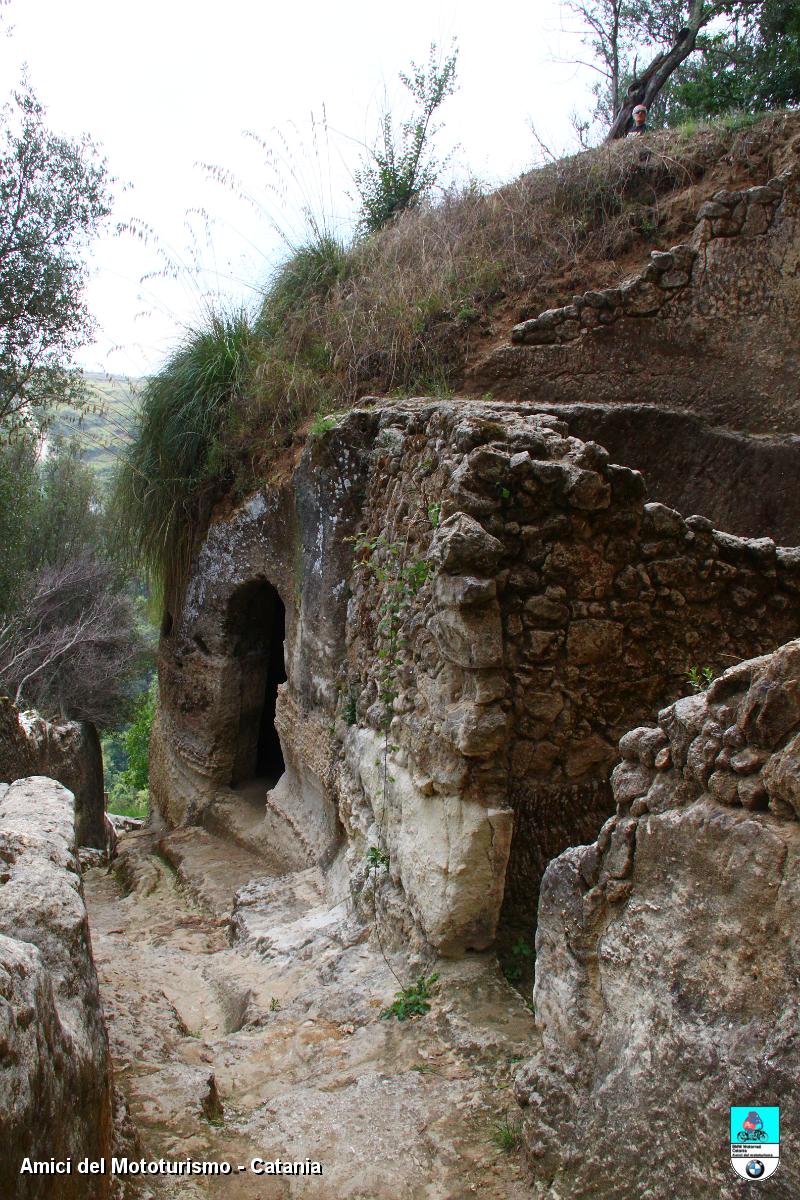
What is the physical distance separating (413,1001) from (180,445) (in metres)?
5.39

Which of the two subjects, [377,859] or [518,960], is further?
[377,859]

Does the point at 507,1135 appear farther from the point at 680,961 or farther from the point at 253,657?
the point at 253,657

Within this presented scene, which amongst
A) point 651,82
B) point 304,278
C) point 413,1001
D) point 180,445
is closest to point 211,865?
point 180,445

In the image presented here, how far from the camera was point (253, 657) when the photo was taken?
7781mm

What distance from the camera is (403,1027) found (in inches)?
132

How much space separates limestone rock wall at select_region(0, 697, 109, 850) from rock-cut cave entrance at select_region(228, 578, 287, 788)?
56.2 inches

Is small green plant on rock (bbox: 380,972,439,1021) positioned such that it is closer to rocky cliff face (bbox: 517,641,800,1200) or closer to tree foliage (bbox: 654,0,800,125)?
rocky cliff face (bbox: 517,641,800,1200)

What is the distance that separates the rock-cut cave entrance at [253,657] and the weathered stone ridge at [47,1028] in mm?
4406

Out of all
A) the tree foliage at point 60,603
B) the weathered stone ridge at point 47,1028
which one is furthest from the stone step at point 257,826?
the tree foliage at point 60,603

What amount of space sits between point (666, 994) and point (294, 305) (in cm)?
690

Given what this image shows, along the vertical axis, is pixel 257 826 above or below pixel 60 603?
below

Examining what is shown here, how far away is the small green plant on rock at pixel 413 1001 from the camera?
3404 millimetres

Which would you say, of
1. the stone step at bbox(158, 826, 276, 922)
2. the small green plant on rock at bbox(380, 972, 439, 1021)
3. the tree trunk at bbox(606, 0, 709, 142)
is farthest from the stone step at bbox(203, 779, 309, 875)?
the tree trunk at bbox(606, 0, 709, 142)

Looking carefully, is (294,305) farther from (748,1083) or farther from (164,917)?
(748,1083)
